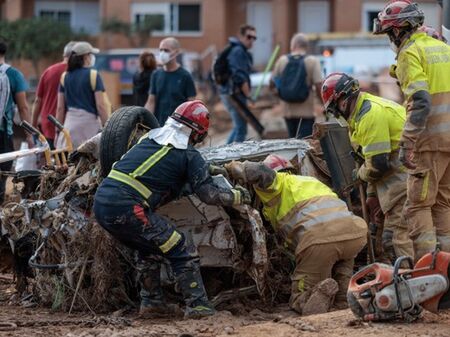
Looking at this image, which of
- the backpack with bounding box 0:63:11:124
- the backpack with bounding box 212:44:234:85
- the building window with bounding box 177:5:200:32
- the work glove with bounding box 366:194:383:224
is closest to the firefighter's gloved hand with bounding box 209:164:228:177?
the work glove with bounding box 366:194:383:224

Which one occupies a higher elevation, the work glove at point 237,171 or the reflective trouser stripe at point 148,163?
the reflective trouser stripe at point 148,163

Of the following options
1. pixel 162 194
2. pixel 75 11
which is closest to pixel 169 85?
pixel 162 194

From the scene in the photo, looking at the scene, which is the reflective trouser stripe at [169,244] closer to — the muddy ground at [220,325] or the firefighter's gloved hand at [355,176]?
the muddy ground at [220,325]

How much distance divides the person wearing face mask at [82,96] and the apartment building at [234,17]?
104 feet

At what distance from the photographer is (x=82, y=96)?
501 inches

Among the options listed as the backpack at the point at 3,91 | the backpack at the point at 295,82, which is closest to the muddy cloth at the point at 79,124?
the backpack at the point at 3,91

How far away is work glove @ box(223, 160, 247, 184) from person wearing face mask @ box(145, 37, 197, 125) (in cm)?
445

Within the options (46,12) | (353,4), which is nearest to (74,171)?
(353,4)

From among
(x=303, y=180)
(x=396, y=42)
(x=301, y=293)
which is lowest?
(x=301, y=293)

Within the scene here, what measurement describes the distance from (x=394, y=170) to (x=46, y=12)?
4150 cm

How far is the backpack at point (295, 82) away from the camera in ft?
46.6

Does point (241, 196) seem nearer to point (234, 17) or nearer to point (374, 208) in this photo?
point (374, 208)

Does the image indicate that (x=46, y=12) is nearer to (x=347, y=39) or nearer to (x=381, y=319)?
(x=347, y=39)

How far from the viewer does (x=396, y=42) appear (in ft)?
A: 27.6
